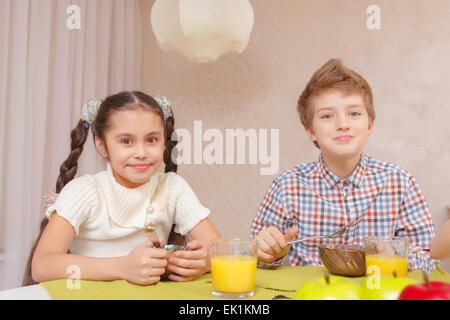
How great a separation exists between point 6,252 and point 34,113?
0.65 meters

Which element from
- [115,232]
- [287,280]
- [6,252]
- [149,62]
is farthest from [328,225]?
[149,62]

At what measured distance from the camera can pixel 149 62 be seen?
304 cm

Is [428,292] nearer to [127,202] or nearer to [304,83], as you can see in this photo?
[127,202]

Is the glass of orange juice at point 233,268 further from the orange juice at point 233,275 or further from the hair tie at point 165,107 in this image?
the hair tie at point 165,107

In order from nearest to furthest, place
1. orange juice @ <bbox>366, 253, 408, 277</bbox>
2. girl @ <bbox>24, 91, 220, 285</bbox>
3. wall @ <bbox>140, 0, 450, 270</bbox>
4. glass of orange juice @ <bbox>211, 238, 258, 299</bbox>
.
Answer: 1. glass of orange juice @ <bbox>211, 238, 258, 299</bbox>
2. orange juice @ <bbox>366, 253, 408, 277</bbox>
3. girl @ <bbox>24, 91, 220, 285</bbox>
4. wall @ <bbox>140, 0, 450, 270</bbox>

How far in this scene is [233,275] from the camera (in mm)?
767

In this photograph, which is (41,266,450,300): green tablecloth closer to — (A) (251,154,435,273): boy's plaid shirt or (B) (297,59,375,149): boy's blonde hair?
(A) (251,154,435,273): boy's plaid shirt

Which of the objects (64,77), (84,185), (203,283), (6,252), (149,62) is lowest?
(6,252)

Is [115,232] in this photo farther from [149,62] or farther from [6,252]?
[149,62]

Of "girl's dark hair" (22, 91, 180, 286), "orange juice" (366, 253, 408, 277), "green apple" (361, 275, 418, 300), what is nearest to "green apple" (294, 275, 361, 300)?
"green apple" (361, 275, 418, 300)

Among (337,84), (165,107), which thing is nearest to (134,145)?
(165,107)

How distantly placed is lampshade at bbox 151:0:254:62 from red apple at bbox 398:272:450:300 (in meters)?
1.45

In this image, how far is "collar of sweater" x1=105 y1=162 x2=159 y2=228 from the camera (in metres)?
1.17

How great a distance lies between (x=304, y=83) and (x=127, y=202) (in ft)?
6.22
